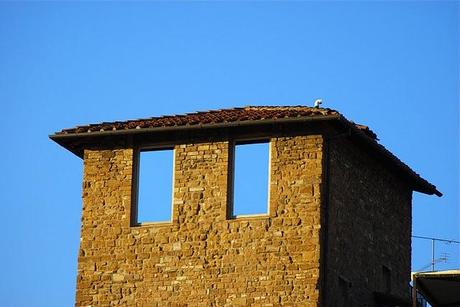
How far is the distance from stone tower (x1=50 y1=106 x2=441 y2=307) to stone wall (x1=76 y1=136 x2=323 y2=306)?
0.02 meters

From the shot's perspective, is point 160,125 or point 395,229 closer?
point 160,125

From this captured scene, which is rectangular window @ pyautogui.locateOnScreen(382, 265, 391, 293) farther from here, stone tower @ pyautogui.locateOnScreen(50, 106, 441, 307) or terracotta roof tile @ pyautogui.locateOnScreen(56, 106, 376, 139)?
terracotta roof tile @ pyautogui.locateOnScreen(56, 106, 376, 139)

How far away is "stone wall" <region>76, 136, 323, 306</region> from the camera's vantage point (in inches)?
1635

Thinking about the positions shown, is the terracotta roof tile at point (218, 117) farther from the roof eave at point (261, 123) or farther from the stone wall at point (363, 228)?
the stone wall at point (363, 228)

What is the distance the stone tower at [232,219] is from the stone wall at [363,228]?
0.16ft

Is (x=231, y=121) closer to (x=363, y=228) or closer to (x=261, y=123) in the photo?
(x=261, y=123)

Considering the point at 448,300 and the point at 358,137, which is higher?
the point at 358,137

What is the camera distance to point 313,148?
42.1m

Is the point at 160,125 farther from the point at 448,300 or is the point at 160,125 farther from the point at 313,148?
the point at 448,300

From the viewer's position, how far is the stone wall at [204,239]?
136 ft

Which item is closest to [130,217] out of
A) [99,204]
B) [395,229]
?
[99,204]

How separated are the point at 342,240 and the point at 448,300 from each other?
3.48 metres

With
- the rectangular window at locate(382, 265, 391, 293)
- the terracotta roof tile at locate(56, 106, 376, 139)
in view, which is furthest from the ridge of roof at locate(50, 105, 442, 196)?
the rectangular window at locate(382, 265, 391, 293)

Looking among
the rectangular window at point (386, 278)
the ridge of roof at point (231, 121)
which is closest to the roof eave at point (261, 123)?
the ridge of roof at point (231, 121)
